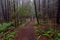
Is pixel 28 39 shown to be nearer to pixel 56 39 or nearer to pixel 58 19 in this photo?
pixel 56 39

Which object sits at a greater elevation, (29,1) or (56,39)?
(29,1)

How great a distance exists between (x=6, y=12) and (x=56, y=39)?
2123 cm

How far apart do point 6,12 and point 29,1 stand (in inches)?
1135

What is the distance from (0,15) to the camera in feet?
99.9

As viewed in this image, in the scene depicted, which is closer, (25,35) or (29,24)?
(25,35)

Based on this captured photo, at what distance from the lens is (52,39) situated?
969 centimetres

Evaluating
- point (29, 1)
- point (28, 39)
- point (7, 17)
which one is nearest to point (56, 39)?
point (28, 39)

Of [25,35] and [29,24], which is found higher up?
[25,35]

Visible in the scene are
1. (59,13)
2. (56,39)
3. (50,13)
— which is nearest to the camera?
(56,39)

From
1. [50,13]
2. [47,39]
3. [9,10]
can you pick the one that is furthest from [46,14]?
[47,39]

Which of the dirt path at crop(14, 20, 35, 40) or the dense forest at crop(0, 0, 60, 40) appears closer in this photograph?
the dirt path at crop(14, 20, 35, 40)

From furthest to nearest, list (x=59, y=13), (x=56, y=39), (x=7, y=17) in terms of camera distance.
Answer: (x=7, y=17) < (x=59, y=13) < (x=56, y=39)

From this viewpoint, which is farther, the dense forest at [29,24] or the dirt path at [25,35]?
the dense forest at [29,24]

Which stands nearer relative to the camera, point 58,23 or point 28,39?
point 28,39
